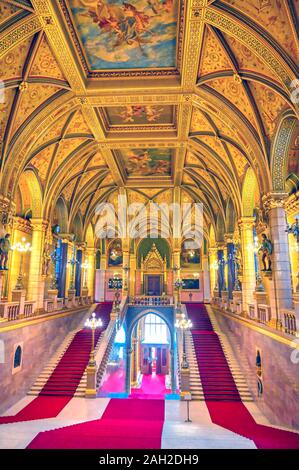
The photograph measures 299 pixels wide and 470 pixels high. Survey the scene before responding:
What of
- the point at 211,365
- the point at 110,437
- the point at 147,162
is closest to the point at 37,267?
the point at 147,162

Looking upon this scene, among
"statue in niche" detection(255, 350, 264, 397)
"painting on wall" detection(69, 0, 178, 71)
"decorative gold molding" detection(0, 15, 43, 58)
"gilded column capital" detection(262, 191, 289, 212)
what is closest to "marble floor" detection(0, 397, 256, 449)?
"statue in niche" detection(255, 350, 264, 397)

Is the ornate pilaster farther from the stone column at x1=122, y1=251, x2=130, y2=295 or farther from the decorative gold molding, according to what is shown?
the decorative gold molding

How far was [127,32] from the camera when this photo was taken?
9.26 metres

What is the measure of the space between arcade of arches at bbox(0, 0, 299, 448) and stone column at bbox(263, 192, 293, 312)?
0.15 ft

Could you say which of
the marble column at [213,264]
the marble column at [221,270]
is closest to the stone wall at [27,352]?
the marble column at [221,270]

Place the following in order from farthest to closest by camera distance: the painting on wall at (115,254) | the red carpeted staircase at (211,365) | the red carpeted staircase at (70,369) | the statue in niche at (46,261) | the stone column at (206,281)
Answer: the painting on wall at (115,254), the stone column at (206,281), the statue in niche at (46,261), the red carpeted staircase at (70,369), the red carpeted staircase at (211,365)

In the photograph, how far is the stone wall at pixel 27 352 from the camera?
10.5m

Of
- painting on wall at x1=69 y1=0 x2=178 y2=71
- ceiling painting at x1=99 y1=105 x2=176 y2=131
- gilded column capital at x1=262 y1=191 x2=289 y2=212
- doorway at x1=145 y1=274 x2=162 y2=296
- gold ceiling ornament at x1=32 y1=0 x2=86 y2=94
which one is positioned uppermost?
ceiling painting at x1=99 y1=105 x2=176 y2=131

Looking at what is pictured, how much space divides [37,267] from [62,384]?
18.2 ft

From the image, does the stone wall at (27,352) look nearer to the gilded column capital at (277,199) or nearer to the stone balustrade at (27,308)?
the stone balustrade at (27,308)

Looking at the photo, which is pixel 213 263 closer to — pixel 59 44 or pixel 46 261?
pixel 46 261

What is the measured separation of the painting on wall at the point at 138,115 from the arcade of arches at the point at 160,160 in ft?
0.27

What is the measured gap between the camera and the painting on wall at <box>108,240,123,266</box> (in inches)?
1187
